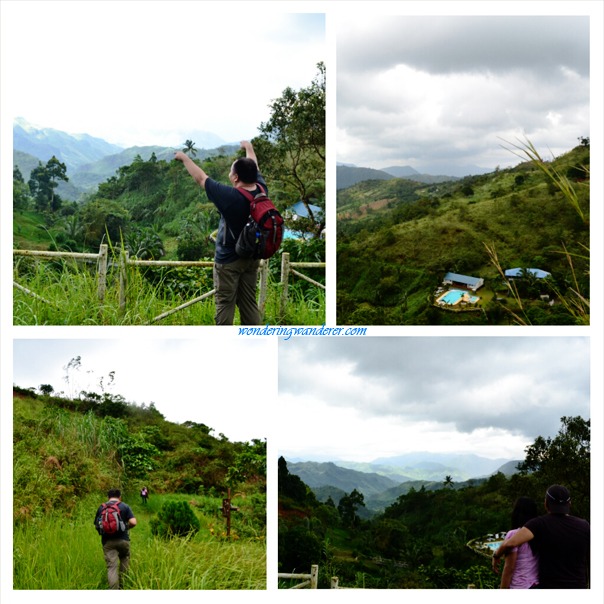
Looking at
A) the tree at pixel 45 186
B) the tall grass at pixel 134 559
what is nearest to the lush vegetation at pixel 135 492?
the tall grass at pixel 134 559

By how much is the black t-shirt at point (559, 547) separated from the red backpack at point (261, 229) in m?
2.13

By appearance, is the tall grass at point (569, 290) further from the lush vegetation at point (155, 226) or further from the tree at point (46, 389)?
the tree at point (46, 389)

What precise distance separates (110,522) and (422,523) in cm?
186

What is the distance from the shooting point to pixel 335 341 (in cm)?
424

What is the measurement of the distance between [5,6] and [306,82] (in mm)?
1875

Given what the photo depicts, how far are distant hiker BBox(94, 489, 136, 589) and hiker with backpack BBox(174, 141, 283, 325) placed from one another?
1.25 meters

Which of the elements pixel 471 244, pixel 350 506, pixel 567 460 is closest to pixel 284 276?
pixel 471 244

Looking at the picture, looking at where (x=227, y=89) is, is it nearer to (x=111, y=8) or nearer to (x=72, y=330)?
(x=111, y=8)

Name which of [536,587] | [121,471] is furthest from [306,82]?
[536,587]

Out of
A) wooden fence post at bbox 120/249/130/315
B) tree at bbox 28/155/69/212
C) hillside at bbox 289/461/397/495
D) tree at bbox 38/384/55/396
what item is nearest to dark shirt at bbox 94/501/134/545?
tree at bbox 38/384/55/396

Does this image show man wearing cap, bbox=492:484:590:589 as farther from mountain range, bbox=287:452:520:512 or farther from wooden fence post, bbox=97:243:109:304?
wooden fence post, bbox=97:243:109:304

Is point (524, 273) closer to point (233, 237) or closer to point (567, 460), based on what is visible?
point (567, 460)

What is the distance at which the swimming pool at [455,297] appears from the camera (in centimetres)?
424

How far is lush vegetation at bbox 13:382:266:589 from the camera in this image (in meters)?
4.09
